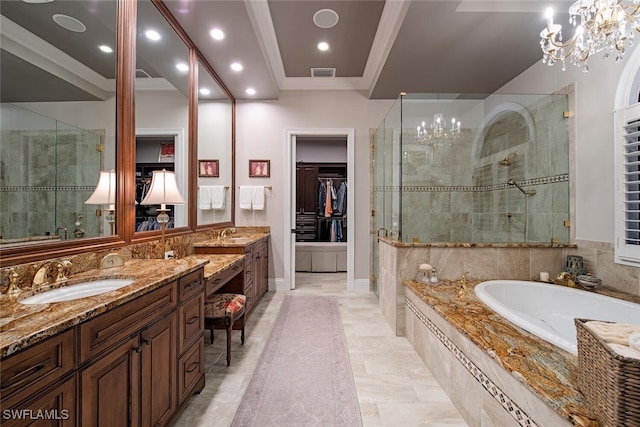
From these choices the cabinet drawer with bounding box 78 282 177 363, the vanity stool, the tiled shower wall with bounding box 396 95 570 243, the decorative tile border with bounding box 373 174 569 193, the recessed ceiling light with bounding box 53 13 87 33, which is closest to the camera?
the cabinet drawer with bounding box 78 282 177 363

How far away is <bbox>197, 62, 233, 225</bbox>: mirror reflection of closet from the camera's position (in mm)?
3006

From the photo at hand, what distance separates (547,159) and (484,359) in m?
2.37

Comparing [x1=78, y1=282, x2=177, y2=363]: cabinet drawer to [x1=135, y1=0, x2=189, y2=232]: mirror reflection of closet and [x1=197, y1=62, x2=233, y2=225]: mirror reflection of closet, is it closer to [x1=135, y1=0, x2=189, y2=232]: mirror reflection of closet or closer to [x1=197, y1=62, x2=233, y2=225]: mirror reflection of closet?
[x1=135, y1=0, x2=189, y2=232]: mirror reflection of closet

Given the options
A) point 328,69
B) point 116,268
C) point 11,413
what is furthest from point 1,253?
point 328,69

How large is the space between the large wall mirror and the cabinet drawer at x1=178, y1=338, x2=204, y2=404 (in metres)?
0.88

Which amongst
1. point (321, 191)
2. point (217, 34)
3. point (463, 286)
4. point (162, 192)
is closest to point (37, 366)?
point (162, 192)

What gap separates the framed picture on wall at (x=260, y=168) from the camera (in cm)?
403

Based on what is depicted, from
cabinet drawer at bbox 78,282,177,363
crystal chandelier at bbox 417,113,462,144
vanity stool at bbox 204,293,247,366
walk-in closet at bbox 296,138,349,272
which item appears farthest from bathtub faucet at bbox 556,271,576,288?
walk-in closet at bbox 296,138,349,272

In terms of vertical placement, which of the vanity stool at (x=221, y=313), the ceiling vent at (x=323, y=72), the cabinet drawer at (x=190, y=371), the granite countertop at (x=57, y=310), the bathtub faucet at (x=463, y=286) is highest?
the ceiling vent at (x=323, y=72)

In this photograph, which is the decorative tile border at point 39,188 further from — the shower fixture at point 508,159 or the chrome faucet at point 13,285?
the shower fixture at point 508,159

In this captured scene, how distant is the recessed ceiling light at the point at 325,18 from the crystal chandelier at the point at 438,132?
1.51m

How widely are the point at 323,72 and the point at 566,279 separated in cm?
359

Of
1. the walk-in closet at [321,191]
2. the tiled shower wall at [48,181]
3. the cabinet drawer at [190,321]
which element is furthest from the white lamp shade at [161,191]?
the walk-in closet at [321,191]

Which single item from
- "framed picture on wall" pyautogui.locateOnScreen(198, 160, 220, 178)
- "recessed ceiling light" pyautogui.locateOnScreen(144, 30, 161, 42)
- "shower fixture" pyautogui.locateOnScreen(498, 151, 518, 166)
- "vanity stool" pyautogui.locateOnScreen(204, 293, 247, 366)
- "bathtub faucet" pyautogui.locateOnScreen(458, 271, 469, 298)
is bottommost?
"vanity stool" pyautogui.locateOnScreen(204, 293, 247, 366)
